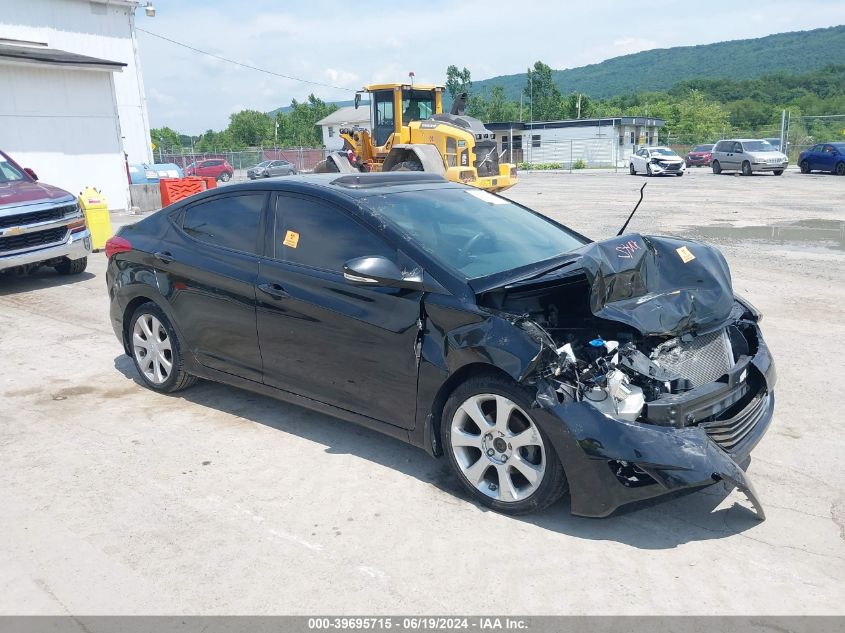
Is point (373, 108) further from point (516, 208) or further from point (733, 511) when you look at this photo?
point (733, 511)

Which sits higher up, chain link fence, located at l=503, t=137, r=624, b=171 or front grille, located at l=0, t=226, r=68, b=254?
front grille, located at l=0, t=226, r=68, b=254

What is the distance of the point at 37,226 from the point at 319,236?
6.70 meters

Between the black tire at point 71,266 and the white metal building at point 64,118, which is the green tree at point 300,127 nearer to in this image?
the white metal building at point 64,118

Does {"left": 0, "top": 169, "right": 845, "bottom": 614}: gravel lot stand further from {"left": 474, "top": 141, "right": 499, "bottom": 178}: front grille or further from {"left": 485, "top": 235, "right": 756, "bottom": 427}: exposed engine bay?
{"left": 474, "top": 141, "right": 499, "bottom": 178}: front grille

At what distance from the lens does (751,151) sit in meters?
32.0

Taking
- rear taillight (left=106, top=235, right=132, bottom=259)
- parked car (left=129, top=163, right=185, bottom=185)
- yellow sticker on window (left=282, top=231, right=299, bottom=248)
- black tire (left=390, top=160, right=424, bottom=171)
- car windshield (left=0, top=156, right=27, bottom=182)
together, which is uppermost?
car windshield (left=0, top=156, right=27, bottom=182)

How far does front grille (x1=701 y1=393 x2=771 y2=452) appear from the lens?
11.8 feet

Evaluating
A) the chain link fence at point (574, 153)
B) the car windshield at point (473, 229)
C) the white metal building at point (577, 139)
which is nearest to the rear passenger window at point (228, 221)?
the car windshield at point (473, 229)

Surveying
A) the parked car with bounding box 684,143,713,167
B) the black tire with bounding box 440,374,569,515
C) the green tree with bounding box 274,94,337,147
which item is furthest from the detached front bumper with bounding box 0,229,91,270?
Answer: the green tree with bounding box 274,94,337,147

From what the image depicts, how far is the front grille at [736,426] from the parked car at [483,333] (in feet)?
0.05

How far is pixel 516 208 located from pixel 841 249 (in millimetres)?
8602

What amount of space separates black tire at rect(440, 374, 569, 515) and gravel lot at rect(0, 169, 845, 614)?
9 cm

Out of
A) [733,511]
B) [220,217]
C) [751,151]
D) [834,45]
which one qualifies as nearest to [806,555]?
[733,511]

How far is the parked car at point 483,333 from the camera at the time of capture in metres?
3.44
